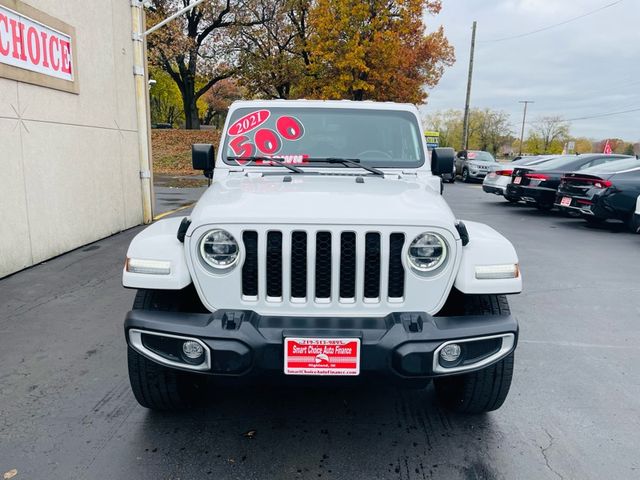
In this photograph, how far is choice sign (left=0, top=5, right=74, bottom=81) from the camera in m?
5.95

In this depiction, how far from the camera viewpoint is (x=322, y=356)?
7.75 feet

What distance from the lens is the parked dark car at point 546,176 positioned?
12516 mm

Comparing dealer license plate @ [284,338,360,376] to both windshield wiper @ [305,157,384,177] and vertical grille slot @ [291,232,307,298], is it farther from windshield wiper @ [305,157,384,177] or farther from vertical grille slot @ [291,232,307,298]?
windshield wiper @ [305,157,384,177]

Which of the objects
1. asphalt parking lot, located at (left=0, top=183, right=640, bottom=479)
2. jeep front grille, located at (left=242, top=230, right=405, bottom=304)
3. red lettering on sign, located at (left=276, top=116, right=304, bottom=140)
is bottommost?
asphalt parking lot, located at (left=0, top=183, right=640, bottom=479)

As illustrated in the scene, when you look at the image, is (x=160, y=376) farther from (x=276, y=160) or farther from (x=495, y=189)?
(x=495, y=189)

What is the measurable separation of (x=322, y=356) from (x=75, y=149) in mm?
6688

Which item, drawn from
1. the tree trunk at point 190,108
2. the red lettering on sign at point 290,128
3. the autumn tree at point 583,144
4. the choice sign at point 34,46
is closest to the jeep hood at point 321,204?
the red lettering on sign at point 290,128

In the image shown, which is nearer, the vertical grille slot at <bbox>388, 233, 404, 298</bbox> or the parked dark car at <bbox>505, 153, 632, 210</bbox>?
the vertical grille slot at <bbox>388, 233, 404, 298</bbox>

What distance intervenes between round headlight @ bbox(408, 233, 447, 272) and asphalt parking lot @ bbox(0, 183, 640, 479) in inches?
40.6

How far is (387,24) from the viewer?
26.9m

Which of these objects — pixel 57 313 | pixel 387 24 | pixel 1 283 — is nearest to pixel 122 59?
pixel 1 283

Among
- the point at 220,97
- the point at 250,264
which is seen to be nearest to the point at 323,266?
the point at 250,264

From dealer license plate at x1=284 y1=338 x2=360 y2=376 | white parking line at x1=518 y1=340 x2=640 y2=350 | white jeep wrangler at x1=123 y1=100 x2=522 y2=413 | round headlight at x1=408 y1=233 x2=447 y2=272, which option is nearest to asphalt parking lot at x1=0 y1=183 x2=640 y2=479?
white parking line at x1=518 y1=340 x2=640 y2=350

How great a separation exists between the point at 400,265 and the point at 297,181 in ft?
3.58
